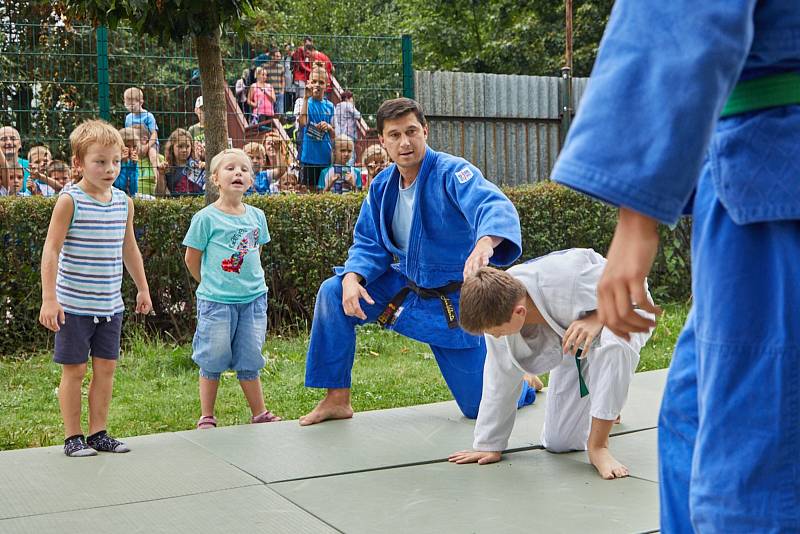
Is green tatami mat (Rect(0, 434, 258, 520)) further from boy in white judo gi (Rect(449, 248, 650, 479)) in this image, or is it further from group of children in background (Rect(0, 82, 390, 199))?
group of children in background (Rect(0, 82, 390, 199))

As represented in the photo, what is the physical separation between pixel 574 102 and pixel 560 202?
342cm

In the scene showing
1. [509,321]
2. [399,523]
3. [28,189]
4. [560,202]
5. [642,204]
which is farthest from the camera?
[560,202]

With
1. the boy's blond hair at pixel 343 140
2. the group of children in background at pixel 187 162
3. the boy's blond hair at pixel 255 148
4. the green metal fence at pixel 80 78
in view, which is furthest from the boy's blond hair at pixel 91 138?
the boy's blond hair at pixel 343 140

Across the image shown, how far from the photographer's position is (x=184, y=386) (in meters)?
6.46

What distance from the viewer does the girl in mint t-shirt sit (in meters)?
5.17

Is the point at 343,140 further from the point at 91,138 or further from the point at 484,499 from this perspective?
the point at 484,499

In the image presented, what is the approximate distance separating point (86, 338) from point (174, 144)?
195 inches

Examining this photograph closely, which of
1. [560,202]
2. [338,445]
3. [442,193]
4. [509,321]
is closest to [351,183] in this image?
[560,202]

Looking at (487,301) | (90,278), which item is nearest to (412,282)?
(487,301)

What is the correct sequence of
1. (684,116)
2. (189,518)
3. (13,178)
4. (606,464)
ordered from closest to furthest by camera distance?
(684,116)
(189,518)
(606,464)
(13,178)

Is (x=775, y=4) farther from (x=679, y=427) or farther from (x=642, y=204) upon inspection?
(x=679, y=427)

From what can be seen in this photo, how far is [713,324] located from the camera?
1709 millimetres

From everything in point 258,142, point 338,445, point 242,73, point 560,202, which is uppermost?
point 242,73

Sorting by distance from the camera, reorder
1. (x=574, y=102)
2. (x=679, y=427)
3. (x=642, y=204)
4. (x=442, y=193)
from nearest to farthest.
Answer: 1. (x=642, y=204)
2. (x=679, y=427)
3. (x=442, y=193)
4. (x=574, y=102)
